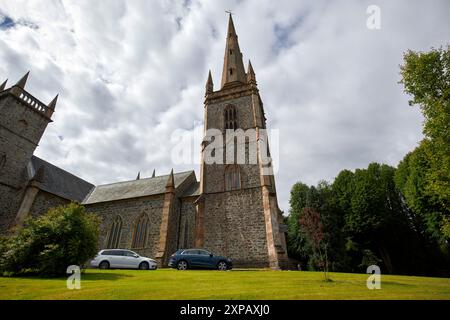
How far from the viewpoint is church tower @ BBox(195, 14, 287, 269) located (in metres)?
20.6

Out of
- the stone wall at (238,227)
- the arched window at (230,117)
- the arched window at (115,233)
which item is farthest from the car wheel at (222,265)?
the arched window at (230,117)

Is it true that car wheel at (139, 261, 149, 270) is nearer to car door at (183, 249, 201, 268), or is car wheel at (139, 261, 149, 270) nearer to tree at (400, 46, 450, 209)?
car door at (183, 249, 201, 268)

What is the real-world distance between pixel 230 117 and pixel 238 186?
859cm

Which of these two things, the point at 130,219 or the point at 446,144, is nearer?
the point at 446,144

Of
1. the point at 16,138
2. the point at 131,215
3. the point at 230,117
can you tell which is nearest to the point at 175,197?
the point at 131,215

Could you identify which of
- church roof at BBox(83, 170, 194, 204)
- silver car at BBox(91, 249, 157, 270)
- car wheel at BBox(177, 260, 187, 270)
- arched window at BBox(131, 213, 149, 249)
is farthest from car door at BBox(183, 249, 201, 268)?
church roof at BBox(83, 170, 194, 204)

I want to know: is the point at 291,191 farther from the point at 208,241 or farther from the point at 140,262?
the point at 140,262

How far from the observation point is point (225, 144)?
2627 centimetres

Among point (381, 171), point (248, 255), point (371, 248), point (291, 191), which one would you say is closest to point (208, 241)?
point (248, 255)

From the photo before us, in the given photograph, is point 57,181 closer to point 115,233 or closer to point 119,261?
point 115,233

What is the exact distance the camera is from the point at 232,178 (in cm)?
2447

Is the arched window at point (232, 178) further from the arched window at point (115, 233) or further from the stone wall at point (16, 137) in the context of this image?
the stone wall at point (16, 137)

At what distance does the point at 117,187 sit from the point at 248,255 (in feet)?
65.0
